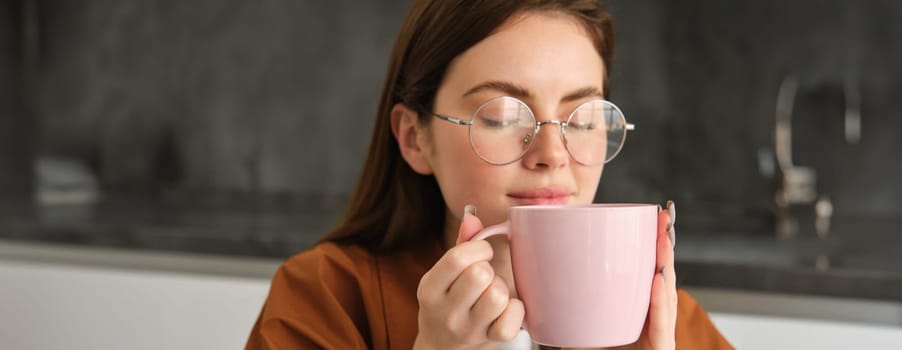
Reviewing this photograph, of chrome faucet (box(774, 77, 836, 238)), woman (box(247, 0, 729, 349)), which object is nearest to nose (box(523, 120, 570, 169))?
woman (box(247, 0, 729, 349))

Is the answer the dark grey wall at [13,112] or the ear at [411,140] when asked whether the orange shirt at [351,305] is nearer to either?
the ear at [411,140]

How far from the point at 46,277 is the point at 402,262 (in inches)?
35.1

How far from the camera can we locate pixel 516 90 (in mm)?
781

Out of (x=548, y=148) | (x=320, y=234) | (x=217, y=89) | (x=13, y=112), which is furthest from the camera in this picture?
(x=13, y=112)

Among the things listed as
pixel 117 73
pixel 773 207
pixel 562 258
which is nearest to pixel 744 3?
pixel 773 207

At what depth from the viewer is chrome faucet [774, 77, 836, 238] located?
1.73 meters

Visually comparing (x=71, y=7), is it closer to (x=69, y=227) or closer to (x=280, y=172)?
(x=280, y=172)

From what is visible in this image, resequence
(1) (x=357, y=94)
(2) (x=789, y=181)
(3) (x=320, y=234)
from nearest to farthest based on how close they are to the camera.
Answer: (3) (x=320, y=234)
(2) (x=789, y=181)
(1) (x=357, y=94)

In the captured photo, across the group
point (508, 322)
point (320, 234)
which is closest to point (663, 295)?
point (508, 322)

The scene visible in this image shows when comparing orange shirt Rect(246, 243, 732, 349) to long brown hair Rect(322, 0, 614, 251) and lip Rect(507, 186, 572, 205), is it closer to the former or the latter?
long brown hair Rect(322, 0, 614, 251)

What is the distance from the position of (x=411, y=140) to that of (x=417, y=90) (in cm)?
7

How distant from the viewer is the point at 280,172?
236cm

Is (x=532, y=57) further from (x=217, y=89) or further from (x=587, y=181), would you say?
(x=217, y=89)

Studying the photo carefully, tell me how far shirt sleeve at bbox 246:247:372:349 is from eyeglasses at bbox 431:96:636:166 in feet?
0.79
